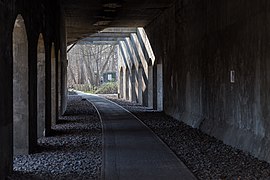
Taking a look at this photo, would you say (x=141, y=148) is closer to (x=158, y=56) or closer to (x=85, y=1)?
(x=85, y=1)

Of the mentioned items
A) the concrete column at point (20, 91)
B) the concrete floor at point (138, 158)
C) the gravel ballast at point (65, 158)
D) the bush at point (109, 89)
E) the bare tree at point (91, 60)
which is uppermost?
the bare tree at point (91, 60)

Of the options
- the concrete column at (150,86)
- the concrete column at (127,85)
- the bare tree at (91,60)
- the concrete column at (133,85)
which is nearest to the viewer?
the concrete column at (150,86)

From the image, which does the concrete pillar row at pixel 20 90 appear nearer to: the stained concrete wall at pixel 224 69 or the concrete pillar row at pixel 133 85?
the stained concrete wall at pixel 224 69

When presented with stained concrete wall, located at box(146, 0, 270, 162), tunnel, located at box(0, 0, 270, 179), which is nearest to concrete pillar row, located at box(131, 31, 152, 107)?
tunnel, located at box(0, 0, 270, 179)

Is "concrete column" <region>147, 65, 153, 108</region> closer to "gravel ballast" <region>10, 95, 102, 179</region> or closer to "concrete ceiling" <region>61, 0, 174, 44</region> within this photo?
"concrete ceiling" <region>61, 0, 174, 44</region>

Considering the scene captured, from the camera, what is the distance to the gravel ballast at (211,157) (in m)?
7.84

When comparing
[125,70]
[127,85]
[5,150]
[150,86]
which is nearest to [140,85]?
[150,86]

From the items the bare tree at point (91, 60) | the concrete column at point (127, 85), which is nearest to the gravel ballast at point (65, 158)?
the concrete column at point (127, 85)

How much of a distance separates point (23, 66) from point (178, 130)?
6714mm

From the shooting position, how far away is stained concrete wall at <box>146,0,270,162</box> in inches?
363

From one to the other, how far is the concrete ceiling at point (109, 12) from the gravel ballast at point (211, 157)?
7612 millimetres

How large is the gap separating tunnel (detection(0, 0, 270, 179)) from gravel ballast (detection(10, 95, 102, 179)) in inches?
15.4

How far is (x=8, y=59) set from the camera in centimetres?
746

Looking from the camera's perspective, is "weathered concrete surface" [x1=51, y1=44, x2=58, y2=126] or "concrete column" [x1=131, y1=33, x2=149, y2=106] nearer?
"weathered concrete surface" [x1=51, y1=44, x2=58, y2=126]
